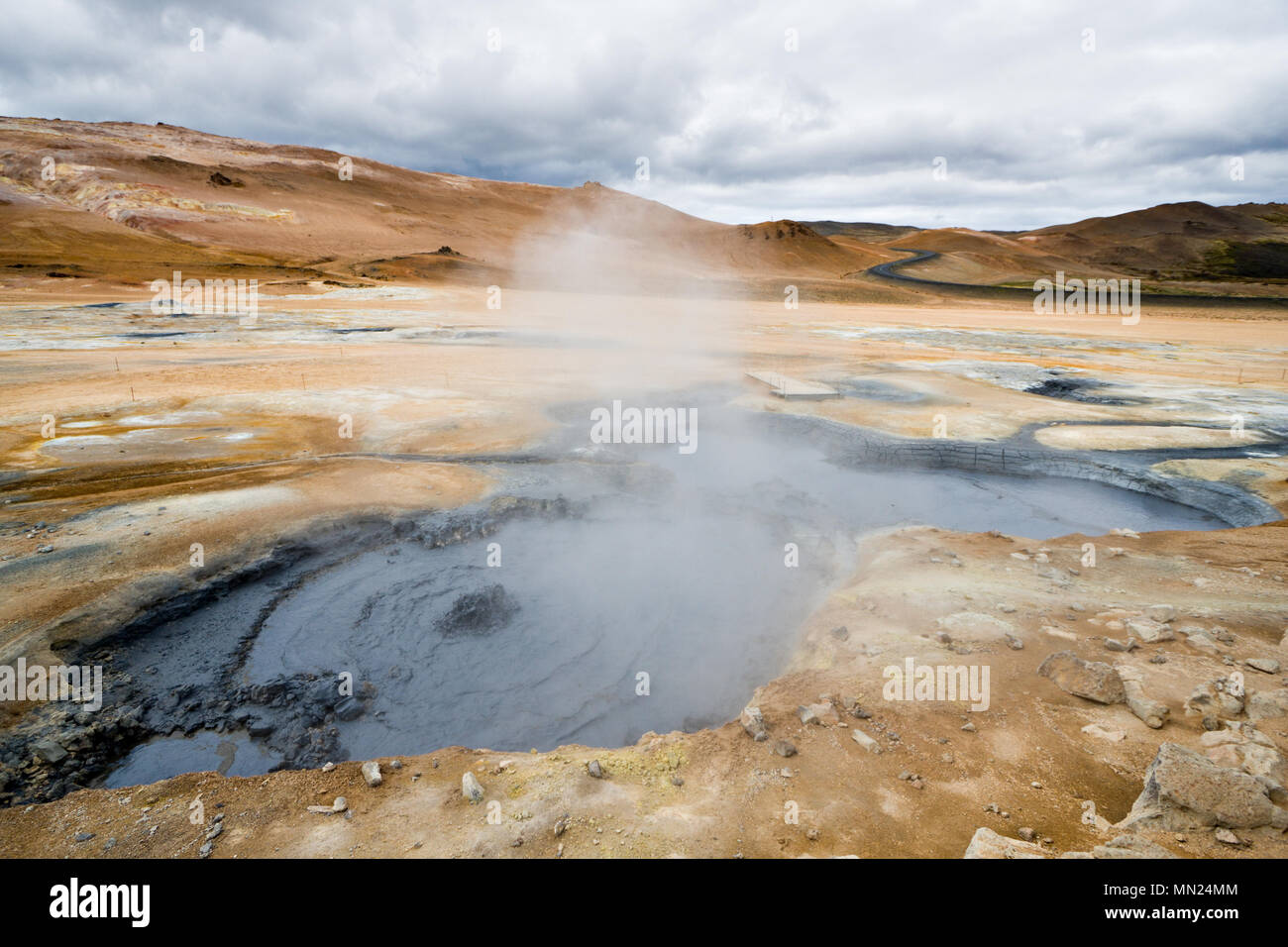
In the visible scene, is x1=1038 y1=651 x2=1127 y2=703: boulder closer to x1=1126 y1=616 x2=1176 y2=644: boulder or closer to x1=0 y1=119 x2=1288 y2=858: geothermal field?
x1=0 y1=119 x2=1288 y2=858: geothermal field

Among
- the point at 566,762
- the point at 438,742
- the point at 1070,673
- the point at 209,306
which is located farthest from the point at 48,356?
the point at 1070,673

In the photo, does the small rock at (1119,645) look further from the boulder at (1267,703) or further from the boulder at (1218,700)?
the boulder at (1267,703)

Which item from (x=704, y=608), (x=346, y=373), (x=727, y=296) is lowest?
(x=704, y=608)

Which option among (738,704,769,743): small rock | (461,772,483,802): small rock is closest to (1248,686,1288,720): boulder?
(738,704,769,743): small rock

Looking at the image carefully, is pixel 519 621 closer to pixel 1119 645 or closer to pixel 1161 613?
pixel 1119 645

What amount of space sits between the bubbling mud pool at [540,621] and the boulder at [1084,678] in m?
1.99

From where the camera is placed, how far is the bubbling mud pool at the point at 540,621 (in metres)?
4.71

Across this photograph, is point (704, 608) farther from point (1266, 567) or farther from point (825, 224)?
point (825, 224)

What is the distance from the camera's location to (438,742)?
180 inches

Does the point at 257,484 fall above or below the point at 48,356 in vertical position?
below

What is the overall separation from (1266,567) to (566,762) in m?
6.82

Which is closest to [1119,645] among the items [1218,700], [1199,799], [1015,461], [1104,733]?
[1218,700]

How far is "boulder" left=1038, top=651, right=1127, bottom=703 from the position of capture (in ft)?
13.6

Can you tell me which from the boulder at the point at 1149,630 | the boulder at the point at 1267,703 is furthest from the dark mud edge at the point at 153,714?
the boulder at the point at 1149,630
